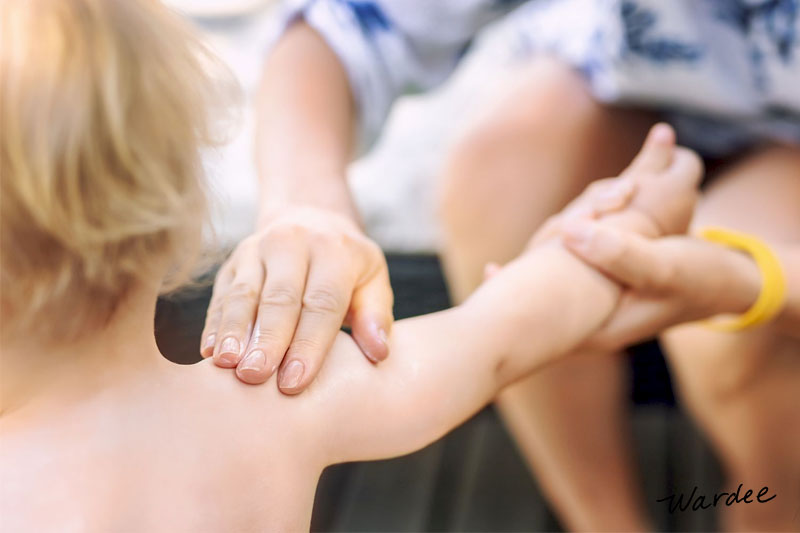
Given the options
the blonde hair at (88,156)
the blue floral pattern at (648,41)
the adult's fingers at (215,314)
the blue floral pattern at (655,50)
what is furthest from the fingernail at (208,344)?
the blue floral pattern at (648,41)

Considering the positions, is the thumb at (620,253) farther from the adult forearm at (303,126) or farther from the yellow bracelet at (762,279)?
the adult forearm at (303,126)

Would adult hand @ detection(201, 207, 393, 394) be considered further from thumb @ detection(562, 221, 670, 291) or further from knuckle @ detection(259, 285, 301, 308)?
thumb @ detection(562, 221, 670, 291)

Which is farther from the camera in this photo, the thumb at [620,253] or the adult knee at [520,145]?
the adult knee at [520,145]

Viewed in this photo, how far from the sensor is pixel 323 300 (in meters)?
0.55

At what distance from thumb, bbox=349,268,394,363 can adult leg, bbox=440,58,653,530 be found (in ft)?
0.84

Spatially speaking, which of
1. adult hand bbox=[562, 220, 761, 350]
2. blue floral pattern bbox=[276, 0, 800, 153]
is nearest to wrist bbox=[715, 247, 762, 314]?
adult hand bbox=[562, 220, 761, 350]

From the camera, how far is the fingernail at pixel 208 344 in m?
0.54

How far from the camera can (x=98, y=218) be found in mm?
388

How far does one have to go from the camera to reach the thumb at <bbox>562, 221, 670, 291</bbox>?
647 millimetres

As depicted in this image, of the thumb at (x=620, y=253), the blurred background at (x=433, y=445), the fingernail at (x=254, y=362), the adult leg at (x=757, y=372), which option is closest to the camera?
the fingernail at (x=254, y=362)

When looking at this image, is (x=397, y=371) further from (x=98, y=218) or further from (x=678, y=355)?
(x=678, y=355)

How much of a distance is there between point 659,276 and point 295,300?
0.27 metres

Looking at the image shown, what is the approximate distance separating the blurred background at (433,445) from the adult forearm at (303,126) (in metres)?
0.07

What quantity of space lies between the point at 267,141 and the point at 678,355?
0.43 meters
